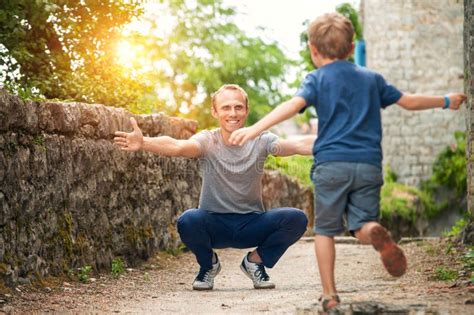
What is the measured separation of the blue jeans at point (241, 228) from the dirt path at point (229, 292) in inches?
12.4

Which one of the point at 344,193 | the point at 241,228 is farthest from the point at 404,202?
the point at 344,193

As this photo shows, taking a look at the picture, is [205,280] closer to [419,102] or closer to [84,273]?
[84,273]

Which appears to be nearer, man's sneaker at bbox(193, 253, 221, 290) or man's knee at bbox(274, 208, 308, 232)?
man's knee at bbox(274, 208, 308, 232)

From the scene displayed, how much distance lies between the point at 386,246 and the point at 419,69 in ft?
52.7

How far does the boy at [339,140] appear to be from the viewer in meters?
5.21

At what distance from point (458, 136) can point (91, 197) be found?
556 inches

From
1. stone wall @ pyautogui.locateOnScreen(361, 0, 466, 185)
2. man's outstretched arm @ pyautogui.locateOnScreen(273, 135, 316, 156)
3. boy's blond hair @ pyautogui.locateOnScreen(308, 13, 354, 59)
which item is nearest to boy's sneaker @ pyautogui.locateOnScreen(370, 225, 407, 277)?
boy's blond hair @ pyautogui.locateOnScreen(308, 13, 354, 59)

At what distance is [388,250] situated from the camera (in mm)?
5145

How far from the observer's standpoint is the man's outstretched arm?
666cm

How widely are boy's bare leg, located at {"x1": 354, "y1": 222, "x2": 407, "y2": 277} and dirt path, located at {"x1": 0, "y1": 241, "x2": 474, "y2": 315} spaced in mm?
265

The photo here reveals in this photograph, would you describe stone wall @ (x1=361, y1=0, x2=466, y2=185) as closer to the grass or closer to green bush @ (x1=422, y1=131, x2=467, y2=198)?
green bush @ (x1=422, y1=131, x2=467, y2=198)

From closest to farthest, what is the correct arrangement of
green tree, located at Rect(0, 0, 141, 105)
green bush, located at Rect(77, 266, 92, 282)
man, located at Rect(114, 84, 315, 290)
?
man, located at Rect(114, 84, 315, 290) < green bush, located at Rect(77, 266, 92, 282) < green tree, located at Rect(0, 0, 141, 105)

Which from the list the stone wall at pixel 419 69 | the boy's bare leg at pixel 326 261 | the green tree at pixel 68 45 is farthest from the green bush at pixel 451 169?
the boy's bare leg at pixel 326 261

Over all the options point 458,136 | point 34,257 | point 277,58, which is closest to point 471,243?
point 34,257
